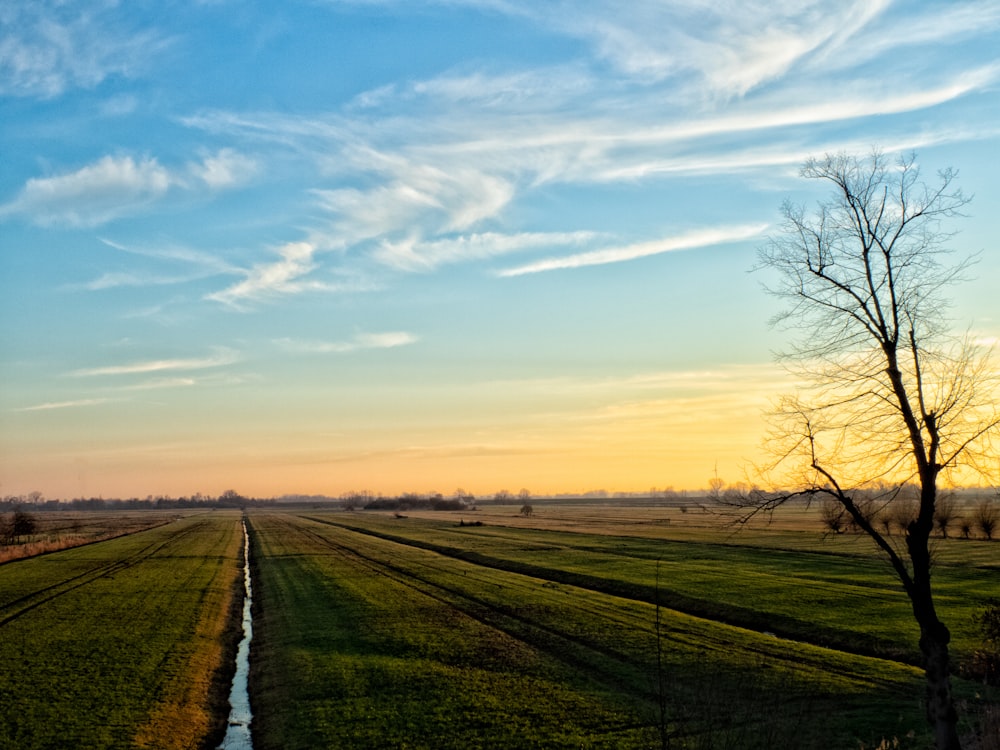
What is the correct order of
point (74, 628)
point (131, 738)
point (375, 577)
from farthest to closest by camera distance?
point (375, 577)
point (74, 628)
point (131, 738)

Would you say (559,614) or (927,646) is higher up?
(927,646)

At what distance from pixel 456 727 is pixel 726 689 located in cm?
897

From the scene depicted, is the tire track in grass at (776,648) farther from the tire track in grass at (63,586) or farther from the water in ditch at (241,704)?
the tire track in grass at (63,586)

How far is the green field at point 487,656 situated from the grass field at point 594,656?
124 millimetres

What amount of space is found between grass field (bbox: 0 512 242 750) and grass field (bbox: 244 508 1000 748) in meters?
2.23

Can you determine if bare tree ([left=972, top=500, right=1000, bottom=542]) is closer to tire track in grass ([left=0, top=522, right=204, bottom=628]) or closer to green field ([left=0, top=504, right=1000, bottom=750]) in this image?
green field ([left=0, top=504, right=1000, bottom=750])

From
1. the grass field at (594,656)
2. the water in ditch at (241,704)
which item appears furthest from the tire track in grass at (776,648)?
the water in ditch at (241,704)

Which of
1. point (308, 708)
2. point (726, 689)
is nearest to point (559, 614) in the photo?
point (726, 689)

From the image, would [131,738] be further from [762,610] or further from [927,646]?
[762,610]

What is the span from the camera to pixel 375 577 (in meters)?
53.2

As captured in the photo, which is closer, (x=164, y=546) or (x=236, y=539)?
(x=164, y=546)

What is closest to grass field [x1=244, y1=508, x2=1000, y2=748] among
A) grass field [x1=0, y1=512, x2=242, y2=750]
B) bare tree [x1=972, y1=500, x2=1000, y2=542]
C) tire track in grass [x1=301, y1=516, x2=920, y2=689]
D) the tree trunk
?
tire track in grass [x1=301, y1=516, x2=920, y2=689]

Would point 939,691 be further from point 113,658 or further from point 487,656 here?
point 113,658

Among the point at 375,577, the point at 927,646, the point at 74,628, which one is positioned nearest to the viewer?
the point at 927,646
